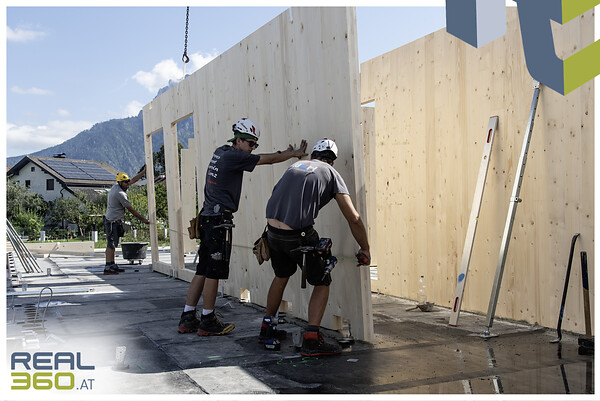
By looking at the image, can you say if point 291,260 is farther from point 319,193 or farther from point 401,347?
point 401,347

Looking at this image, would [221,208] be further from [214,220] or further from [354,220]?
[354,220]

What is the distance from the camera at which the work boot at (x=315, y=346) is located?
4445 millimetres

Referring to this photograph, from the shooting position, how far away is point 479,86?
626 cm

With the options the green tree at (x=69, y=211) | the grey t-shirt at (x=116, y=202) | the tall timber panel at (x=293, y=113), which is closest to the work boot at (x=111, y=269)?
the grey t-shirt at (x=116, y=202)

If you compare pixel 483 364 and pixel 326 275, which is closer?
pixel 483 364

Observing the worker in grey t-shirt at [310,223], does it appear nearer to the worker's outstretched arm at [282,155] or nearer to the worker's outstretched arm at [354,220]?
the worker's outstretched arm at [354,220]

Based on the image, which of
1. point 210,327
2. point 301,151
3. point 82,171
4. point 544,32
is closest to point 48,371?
point 210,327

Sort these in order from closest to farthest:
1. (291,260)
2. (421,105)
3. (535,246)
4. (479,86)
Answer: (291,260) < (535,246) < (479,86) < (421,105)

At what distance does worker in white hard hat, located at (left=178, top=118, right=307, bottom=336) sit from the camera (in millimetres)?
5281

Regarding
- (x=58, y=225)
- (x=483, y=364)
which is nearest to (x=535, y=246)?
A: (x=483, y=364)

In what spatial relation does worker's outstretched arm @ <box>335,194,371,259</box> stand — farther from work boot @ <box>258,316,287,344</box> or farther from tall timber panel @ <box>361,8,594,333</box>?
tall timber panel @ <box>361,8,594,333</box>

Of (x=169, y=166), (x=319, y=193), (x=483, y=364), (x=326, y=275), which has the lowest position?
(x=483, y=364)

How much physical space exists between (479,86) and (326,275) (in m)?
3.01

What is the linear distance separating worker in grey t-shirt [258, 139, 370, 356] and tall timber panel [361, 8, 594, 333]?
1.98 m
